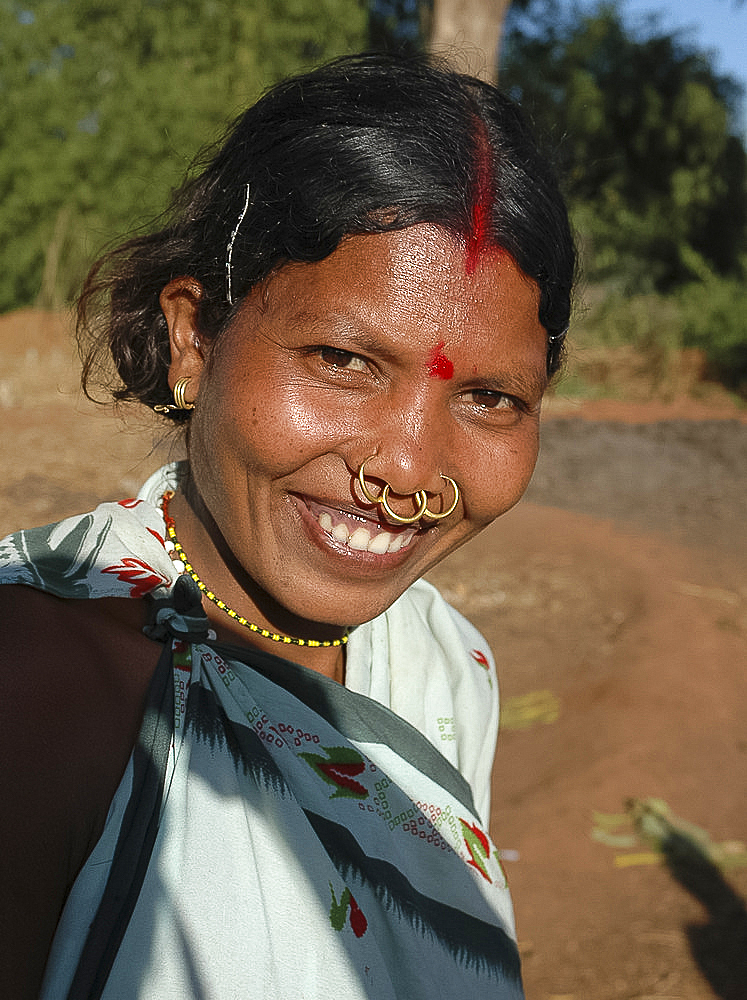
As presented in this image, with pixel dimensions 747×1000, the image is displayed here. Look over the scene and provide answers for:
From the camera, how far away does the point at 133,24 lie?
534 inches

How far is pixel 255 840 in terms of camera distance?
4.13 feet

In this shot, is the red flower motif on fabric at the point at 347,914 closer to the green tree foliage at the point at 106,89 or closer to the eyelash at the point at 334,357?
the eyelash at the point at 334,357

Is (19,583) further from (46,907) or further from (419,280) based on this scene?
(419,280)

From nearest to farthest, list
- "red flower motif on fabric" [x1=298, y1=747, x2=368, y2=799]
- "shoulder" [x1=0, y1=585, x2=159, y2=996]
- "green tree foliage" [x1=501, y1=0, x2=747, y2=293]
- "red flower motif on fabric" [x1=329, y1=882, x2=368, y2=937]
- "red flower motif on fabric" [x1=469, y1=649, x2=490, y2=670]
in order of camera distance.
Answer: "shoulder" [x1=0, y1=585, x2=159, y2=996], "red flower motif on fabric" [x1=329, y1=882, x2=368, y2=937], "red flower motif on fabric" [x1=298, y1=747, x2=368, y2=799], "red flower motif on fabric" [x1=469, y1=649, x2=490, y2=670], "green tree foliage" [x1=501, y1=0, x2=747, y2=293]

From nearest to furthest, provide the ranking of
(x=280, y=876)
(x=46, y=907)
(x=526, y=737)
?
1. (x=46, y=907)
2. (x=280, y=876)
3. (x=526, y=737)

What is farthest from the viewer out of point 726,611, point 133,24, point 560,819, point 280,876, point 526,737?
point 133,24

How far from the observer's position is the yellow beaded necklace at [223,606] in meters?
1.62

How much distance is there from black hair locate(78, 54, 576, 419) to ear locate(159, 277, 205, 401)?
0.08 ft

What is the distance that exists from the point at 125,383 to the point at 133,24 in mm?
13600

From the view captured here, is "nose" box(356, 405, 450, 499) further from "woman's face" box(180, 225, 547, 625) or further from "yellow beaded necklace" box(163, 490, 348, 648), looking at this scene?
"yellow beaded necklace" box(163, 490, 348, 648)

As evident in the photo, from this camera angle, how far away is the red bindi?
1.42 meters

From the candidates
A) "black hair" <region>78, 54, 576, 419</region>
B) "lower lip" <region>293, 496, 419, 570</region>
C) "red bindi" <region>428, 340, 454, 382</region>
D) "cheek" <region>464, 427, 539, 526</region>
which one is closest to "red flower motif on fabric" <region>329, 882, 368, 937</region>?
"lower lip" <region>293, 496, 419, 570</region>

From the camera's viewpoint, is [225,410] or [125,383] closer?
[225,410]

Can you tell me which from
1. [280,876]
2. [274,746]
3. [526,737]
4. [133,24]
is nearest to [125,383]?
[274,746]
